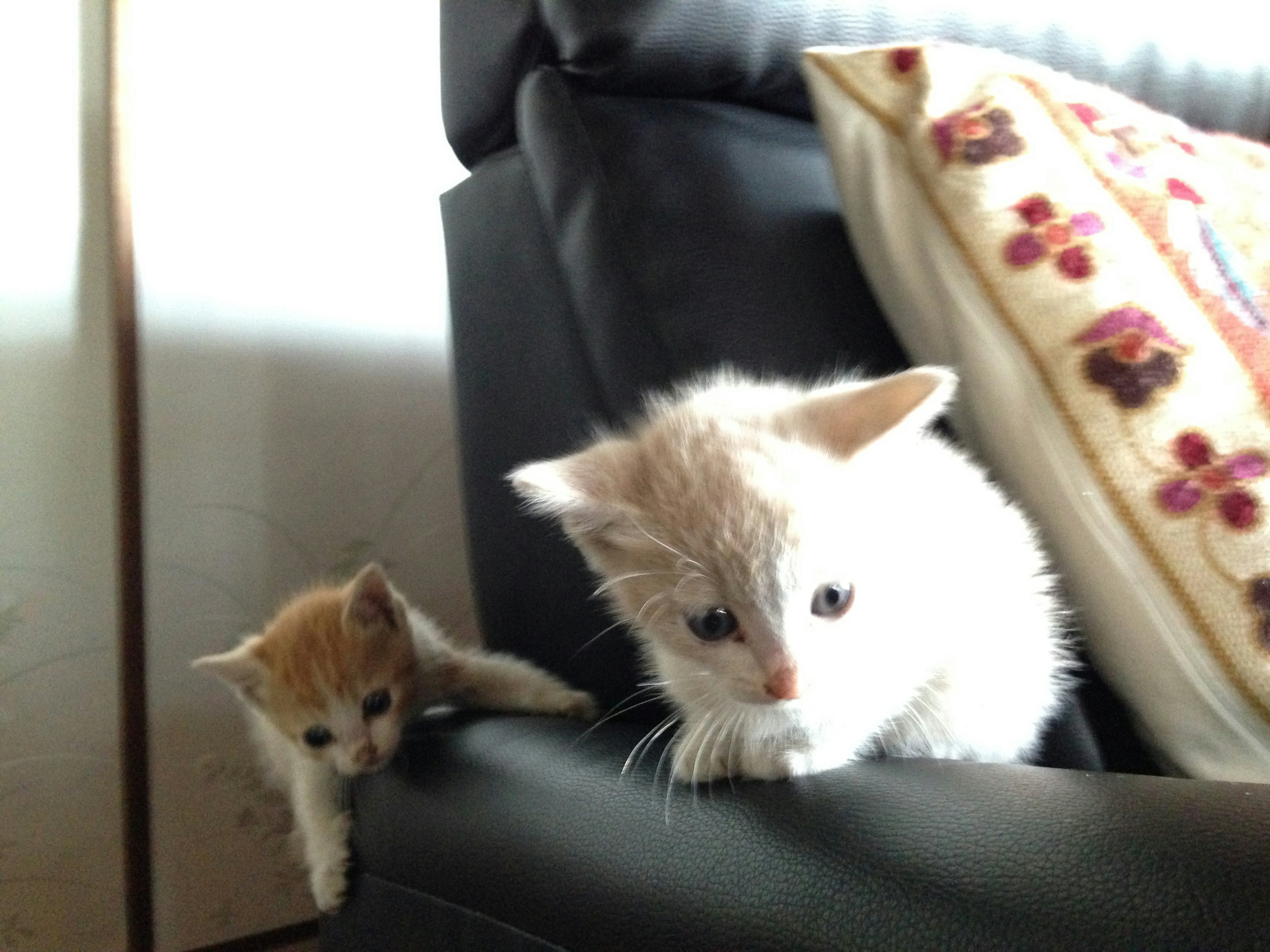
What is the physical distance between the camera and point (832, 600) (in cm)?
63

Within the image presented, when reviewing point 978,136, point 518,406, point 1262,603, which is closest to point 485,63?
point 518,406

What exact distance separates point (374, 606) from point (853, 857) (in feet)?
2.24

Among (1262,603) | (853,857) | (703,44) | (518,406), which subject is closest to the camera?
(853,857)

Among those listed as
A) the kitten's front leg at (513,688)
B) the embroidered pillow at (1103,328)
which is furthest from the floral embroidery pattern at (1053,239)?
the kitten's front leg at (513,688)

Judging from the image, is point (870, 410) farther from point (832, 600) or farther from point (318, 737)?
point (318, 737)

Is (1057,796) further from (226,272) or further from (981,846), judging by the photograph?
(226,272)

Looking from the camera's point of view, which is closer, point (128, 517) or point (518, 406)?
point (518, 406)

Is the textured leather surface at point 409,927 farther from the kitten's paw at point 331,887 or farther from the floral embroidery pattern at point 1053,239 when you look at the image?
the floral embroidery pattern at point 1053,239

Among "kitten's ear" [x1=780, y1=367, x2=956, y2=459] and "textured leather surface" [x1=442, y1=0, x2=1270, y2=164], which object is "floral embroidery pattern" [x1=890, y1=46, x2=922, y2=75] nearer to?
"textured leather surface" [x1=442, y1=0, x2=1270, y2=164]

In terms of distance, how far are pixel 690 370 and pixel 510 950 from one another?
46 cm

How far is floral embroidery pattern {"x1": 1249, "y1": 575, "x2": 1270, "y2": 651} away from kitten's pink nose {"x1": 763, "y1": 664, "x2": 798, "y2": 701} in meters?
0.30

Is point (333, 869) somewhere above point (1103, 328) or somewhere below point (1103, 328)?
below

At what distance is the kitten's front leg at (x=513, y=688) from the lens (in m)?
0.92

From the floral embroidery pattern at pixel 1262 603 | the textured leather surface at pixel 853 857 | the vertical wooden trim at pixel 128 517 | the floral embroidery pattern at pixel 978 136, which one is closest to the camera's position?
the textured leather surface at pixel 853 857
